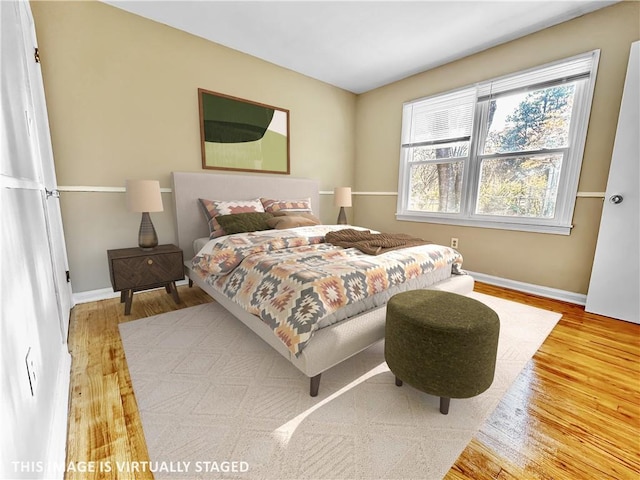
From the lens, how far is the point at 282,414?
1.36 m

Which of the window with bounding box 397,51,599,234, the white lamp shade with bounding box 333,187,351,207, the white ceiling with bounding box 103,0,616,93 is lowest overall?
the white lamp shade with bounding box 333,187,351,207

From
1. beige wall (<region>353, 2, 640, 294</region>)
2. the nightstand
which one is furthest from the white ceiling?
the nightstand

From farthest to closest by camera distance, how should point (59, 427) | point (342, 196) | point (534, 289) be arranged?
1. point (342, 196)
2. point (534, 289)
3. point (59, 427)

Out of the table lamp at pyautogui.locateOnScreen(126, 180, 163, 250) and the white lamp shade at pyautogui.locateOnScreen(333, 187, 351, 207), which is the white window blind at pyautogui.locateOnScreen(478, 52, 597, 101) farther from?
the table lamp at pyautogui.locateOnScreen(126, 180, 163, 250)

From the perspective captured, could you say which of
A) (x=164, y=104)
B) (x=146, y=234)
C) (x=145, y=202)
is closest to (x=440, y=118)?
(x=164, y=104)

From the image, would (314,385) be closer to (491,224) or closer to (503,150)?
(491,224)

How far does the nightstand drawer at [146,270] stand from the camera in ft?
7.48

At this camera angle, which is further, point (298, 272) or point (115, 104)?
point (115, 104)

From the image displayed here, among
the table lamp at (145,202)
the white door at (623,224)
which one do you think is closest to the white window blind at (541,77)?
the white door at (623,224)

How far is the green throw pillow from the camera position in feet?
8.94

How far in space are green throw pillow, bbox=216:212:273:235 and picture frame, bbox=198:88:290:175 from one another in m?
0.77

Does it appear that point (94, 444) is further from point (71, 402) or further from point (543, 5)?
point (543, 5)

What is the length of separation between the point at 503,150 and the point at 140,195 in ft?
12.3

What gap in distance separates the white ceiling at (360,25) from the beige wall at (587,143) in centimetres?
14
